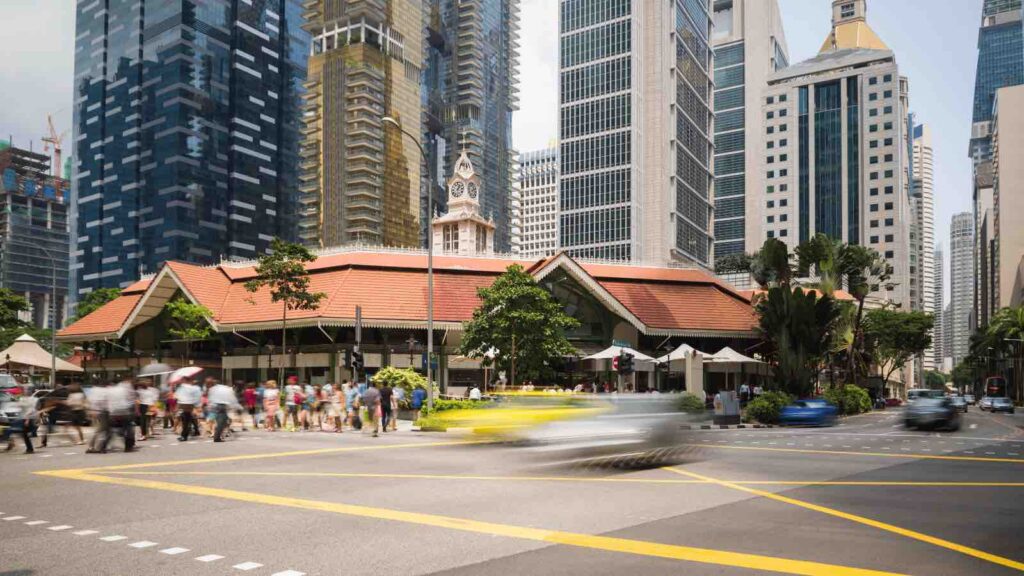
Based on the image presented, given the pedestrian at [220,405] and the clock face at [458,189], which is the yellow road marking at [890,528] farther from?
the clock face at [458,189]

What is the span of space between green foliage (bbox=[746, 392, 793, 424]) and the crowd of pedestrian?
13998mm

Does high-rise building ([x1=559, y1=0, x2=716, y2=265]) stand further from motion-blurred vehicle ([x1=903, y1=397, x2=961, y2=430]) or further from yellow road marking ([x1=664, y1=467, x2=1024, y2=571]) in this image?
yellow road marking ([x1=664, y1=467, x2=1024, y2=571])

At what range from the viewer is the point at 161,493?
41.4 ft

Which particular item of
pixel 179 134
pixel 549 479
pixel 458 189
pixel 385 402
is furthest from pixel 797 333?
pixel 179 134

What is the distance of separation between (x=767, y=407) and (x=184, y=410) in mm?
23105

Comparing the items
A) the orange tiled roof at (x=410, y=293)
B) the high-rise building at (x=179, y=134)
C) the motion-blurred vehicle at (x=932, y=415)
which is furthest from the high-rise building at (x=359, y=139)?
the motion-blurred vehicle at (x=932, y=415)

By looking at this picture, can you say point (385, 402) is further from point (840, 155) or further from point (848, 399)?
point (840, 155)

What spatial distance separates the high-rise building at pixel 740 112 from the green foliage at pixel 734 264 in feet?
101

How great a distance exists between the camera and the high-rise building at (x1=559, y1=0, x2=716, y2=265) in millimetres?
121688

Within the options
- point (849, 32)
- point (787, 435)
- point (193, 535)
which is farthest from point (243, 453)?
point (849, 32)

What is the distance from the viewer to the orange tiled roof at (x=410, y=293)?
4766cm

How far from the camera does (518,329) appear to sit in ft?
134

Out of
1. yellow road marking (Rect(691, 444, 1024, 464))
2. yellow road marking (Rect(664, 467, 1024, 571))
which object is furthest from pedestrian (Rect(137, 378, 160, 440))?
yellow road marking (Rect(664, 467, 1024, 571))

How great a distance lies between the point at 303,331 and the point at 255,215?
124m
